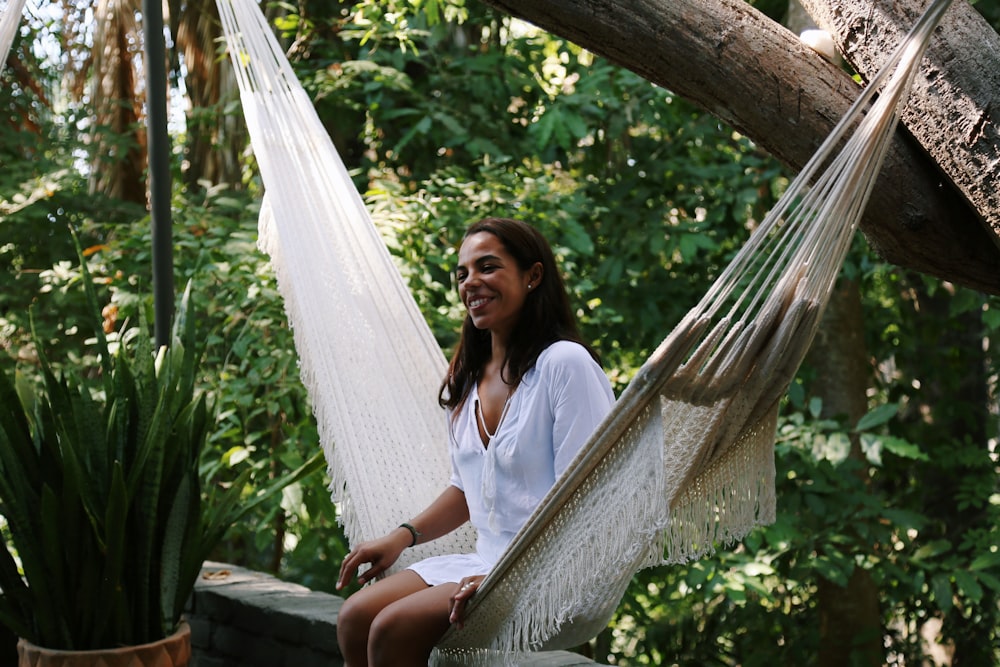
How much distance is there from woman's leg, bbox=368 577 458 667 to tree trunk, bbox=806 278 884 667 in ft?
6.85

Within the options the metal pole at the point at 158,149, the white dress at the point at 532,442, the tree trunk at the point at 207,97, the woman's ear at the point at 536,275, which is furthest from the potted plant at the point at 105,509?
the tree trunk at the point at 207,97

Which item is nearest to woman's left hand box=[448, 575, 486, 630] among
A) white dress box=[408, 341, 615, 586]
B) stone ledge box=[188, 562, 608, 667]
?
white dress box=[408, 341, 615, 586]

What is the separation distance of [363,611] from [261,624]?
0.89 metres

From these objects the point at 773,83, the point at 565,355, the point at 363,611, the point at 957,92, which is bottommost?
the point at 363,611

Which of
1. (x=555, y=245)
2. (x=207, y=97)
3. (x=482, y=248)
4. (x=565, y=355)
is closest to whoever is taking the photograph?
(x=565, y=355)

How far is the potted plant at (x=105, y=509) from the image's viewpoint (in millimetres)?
1931

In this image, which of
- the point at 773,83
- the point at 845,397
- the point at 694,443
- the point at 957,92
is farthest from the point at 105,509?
the point at 845,397

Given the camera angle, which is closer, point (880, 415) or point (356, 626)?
point (356, 626)

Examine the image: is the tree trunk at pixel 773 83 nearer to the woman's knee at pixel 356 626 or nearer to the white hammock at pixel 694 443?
the white hammock at pixel 694 443

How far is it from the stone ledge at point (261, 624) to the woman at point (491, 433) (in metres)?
0.45

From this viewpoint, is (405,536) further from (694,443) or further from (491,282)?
(694,443)

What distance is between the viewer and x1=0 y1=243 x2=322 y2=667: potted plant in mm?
1931

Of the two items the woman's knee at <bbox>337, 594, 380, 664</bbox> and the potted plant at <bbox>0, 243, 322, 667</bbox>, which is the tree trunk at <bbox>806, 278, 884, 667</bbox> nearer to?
the potted plant at <bbox>0, 243, 322, 667</bbox>

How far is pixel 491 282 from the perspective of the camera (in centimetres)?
162
